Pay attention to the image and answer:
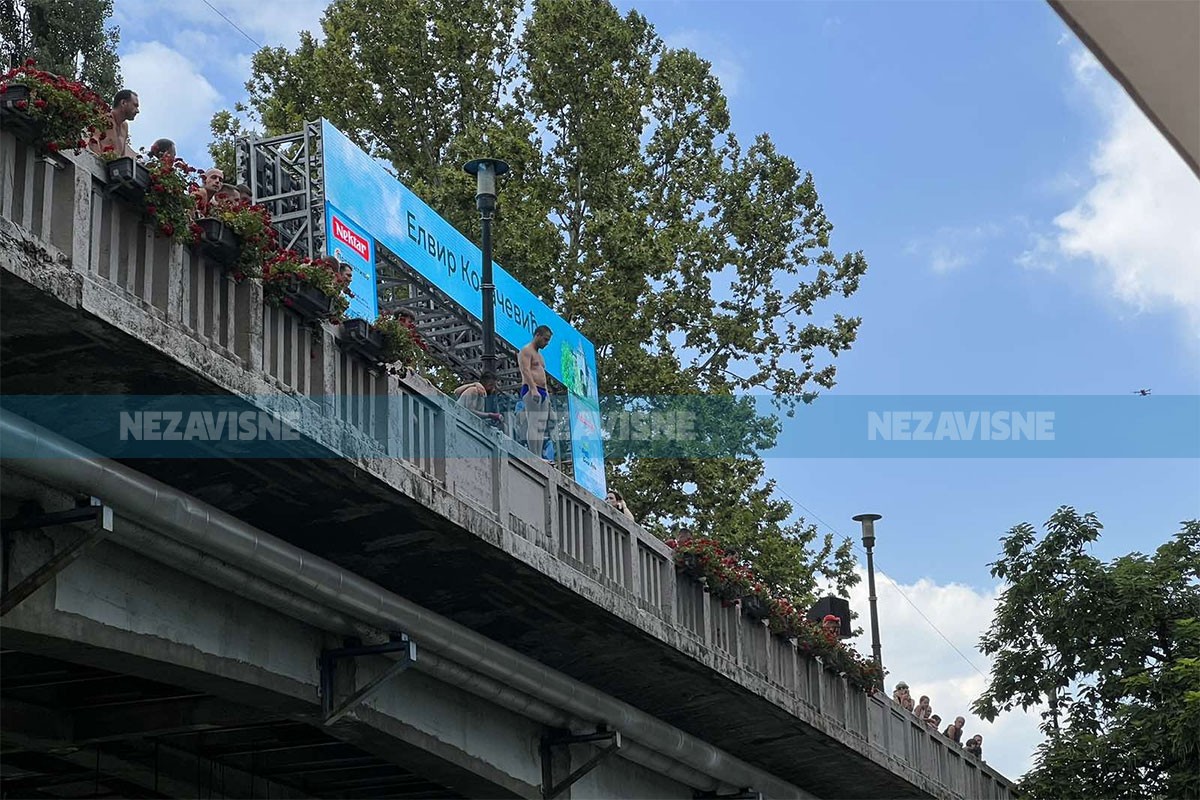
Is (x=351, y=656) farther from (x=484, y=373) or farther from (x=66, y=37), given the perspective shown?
(x=66, y=37)

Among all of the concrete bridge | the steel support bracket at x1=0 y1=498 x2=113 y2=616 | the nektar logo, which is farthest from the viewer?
the nektar logo

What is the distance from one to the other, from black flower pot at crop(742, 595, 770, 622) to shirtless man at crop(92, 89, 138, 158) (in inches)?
436

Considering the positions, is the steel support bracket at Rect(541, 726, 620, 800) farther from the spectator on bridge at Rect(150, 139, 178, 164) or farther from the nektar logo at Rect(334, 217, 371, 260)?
the spectator on bridge at Rect(150, 139, 178, 164)

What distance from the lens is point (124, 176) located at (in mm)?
10883

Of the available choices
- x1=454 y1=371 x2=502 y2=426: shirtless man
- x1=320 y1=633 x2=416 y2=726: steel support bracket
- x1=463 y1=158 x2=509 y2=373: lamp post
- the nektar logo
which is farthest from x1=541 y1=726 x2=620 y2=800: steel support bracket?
the nektar logo

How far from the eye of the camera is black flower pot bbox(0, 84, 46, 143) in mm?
10078

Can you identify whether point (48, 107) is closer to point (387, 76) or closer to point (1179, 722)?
point (1179, 722)

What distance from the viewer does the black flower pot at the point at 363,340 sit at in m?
13.6

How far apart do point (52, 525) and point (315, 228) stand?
→ 10904mm

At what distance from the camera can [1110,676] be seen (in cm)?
2386

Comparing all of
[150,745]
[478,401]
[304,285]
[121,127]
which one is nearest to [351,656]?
[478,401]

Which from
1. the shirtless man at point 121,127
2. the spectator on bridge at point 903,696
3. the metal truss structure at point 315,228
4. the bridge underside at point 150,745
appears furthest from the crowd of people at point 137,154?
the spectator on bridge at point 903,696

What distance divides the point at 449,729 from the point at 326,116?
981 inches

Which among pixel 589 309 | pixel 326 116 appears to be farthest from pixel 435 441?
pixel 326 116
